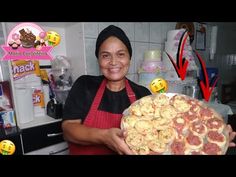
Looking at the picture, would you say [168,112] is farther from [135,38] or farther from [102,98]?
[135,38]

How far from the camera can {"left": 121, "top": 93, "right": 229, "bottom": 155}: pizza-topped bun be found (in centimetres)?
68

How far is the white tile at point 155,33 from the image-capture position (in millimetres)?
1786

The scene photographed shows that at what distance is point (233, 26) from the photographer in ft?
8.58

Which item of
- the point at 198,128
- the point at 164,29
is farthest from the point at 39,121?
the point at 164,29

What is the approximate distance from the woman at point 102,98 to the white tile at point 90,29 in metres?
0.42

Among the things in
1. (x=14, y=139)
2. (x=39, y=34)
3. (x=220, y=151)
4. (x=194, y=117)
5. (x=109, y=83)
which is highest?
(x=39, y=34)

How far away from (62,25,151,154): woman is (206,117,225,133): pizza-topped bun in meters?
0.41

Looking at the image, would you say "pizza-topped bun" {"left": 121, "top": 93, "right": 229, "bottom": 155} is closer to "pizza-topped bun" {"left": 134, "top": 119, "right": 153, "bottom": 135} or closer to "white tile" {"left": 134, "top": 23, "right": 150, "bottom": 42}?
"pizza-topped bun" {"left": 134, "top": 119, "right": 153, "bottom": 135}

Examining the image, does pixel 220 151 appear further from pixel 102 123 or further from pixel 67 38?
pixel 67 38

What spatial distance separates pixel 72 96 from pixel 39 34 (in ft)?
1.53

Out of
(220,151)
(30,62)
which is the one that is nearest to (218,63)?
(220,151)

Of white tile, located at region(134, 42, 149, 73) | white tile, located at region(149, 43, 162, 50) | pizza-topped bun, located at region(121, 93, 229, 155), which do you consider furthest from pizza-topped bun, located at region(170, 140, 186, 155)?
white tile, located at region(149, 43, 162, 50)

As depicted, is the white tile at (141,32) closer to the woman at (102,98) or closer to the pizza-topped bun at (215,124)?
the woman at (102,98)

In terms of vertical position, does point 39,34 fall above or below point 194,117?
above
